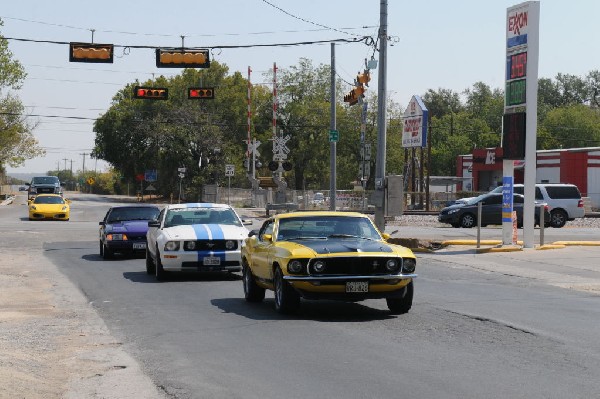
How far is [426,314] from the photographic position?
13.9 metres

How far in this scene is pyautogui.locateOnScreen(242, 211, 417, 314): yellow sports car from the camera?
13.0 m

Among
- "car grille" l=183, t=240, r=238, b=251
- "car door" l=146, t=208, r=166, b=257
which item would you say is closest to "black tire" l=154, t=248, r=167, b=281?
"car door" l=146, t=208, r=166, b=257

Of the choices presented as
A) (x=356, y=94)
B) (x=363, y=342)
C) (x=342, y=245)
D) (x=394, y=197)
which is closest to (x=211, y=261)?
(x=342, y=245)

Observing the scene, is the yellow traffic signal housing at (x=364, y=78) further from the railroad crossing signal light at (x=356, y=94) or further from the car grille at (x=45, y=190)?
the car grille at (x=45, y=190)

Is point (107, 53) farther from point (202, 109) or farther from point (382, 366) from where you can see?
point (202, 109)

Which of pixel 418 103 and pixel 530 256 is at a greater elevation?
pixel 418 103

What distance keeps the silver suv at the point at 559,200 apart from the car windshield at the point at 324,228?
3076 cm

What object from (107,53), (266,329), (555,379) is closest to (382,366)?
(555,379)

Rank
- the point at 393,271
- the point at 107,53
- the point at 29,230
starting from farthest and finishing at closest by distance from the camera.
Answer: the point at 29,230
the point at 107,53
the point at 393,271

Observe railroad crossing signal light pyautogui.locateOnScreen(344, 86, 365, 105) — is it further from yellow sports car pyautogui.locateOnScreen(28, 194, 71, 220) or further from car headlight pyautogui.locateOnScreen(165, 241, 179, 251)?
car headlight pyautogui.locateOnScreen(165, 241, 179, 251)

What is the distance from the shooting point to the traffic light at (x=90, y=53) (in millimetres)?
30969

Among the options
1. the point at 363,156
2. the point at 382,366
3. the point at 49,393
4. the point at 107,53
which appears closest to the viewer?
the point at 49,393

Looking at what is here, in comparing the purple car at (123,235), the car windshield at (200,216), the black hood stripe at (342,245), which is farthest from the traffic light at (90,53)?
the black hood stripe at (342,245)

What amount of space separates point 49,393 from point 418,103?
3453cm
